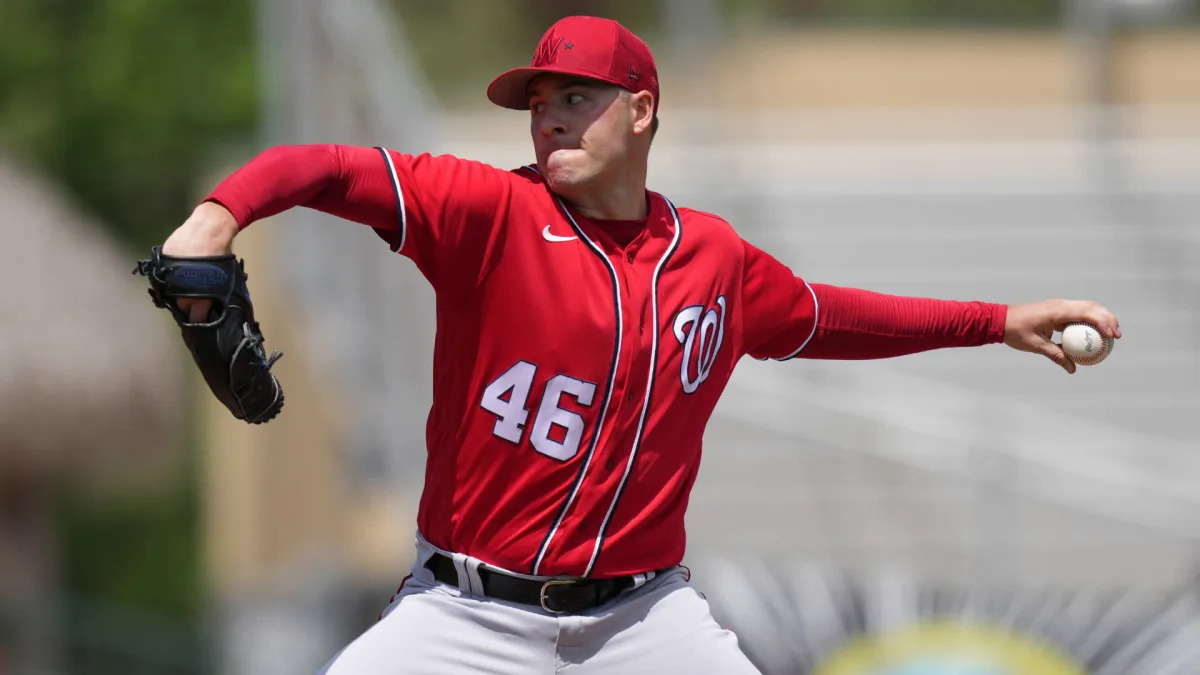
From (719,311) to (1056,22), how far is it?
9286mm

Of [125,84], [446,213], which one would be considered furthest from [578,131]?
[125,84]

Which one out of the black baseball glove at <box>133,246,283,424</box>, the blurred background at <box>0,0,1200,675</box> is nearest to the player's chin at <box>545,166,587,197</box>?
the black baseball glove at <box>133,246,283,424</box>

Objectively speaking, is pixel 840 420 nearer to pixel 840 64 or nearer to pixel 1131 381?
pixel 1131 381

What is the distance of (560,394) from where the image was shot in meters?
3.69

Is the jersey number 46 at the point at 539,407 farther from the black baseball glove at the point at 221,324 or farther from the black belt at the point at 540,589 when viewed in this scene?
the black baseball glove at the point at 221,324

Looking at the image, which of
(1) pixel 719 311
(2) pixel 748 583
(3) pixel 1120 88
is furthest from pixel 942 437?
(1) pixel 719 311

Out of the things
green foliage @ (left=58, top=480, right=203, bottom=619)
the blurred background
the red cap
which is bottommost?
green foliage @ (left=58, top=480, right=203, bottom=619)

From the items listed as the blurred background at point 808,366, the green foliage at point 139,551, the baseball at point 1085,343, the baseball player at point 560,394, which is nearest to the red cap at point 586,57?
the baseball player at point 560,394

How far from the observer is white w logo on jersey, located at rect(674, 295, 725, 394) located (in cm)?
383

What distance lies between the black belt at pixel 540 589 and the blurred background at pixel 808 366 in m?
3.49

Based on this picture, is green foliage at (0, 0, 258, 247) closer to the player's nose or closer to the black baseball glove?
the player's nose

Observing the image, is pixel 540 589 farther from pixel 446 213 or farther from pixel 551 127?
pixel 551 127

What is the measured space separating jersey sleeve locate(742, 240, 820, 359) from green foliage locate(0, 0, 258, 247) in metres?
14.7

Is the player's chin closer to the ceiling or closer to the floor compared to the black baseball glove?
closer to the ceiling
